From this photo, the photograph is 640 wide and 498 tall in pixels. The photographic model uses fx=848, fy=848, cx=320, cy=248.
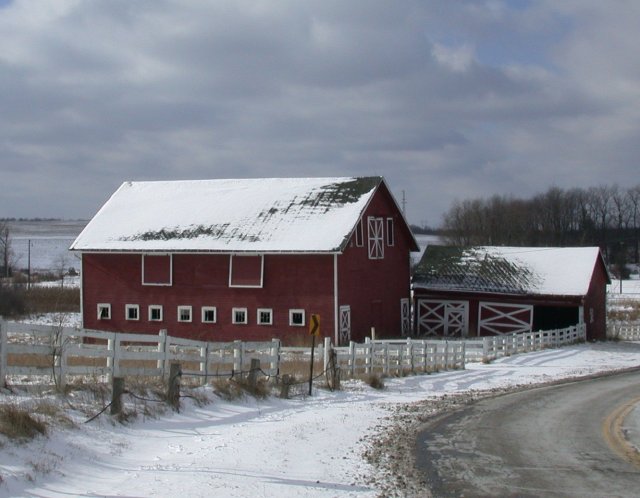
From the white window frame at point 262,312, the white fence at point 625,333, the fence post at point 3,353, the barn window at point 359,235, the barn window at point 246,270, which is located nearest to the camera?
the fence post at point 3,353

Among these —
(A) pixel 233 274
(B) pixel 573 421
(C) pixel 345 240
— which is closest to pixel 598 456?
(B) pixel 573 421

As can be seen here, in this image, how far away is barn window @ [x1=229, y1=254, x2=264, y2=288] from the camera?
40.0 meters

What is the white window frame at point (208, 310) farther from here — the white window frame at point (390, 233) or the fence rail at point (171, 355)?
the white window frame at point (390, 233)

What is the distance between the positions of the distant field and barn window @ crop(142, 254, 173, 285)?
55.3 meters

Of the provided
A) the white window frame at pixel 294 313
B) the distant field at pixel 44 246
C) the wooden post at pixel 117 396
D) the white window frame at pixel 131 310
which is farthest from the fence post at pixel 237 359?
the distant field at pixel 44 246

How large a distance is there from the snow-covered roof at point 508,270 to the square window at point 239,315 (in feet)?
35.4

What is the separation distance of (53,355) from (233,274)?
26903 millimetres

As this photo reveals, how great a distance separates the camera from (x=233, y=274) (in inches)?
1594

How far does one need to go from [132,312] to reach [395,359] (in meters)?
19.9

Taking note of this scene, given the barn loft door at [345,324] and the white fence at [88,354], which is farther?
the barn loft door at [345,324]

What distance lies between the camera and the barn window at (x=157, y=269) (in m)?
41.8

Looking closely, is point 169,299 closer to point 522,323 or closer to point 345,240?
point 345,240

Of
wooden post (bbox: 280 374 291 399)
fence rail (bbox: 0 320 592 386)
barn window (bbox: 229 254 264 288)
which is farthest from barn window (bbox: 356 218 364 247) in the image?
wooden post (bbox: 280 374 291 399)

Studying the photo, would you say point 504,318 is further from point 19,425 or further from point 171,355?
point 19,425
